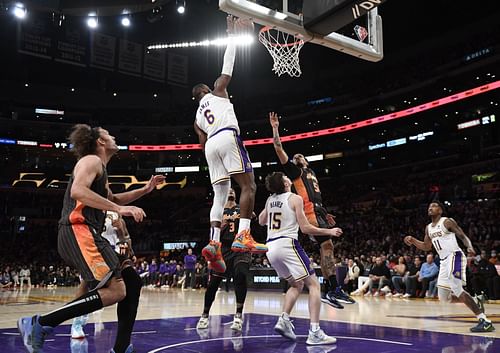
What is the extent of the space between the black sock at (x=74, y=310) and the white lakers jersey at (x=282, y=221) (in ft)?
9.27

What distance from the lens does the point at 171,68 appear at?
29766 millimetres

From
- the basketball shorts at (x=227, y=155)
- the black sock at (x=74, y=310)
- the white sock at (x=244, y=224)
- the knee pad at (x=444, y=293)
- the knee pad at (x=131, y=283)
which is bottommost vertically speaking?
the knee pad at (x=444, y=293)

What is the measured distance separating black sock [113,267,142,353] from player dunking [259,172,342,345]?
2158 millimetres

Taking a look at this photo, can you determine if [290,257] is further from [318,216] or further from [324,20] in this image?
[324,20]

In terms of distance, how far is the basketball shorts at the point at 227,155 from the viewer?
5.06 m

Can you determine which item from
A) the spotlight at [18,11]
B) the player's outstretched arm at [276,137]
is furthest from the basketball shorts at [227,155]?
the spotlight at [18,11]

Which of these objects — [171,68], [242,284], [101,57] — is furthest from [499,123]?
[242,284]

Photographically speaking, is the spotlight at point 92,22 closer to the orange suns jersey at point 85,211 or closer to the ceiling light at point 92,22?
the ceiling light at point 92,22

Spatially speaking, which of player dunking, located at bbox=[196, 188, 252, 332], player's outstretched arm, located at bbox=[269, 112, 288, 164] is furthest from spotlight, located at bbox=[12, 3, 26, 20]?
player's outstretched arm, located at bbox=[269, 112, 288, 164]

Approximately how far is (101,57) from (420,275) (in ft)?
68.0

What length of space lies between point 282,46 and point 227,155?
3.38 m

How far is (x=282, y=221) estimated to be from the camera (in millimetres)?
6090

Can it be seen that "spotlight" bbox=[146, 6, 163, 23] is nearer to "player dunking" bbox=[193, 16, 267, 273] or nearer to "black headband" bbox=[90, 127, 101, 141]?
"player dunking" bbox=[193, 16, 267, 273]

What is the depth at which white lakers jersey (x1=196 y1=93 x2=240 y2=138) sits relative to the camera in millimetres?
5180
